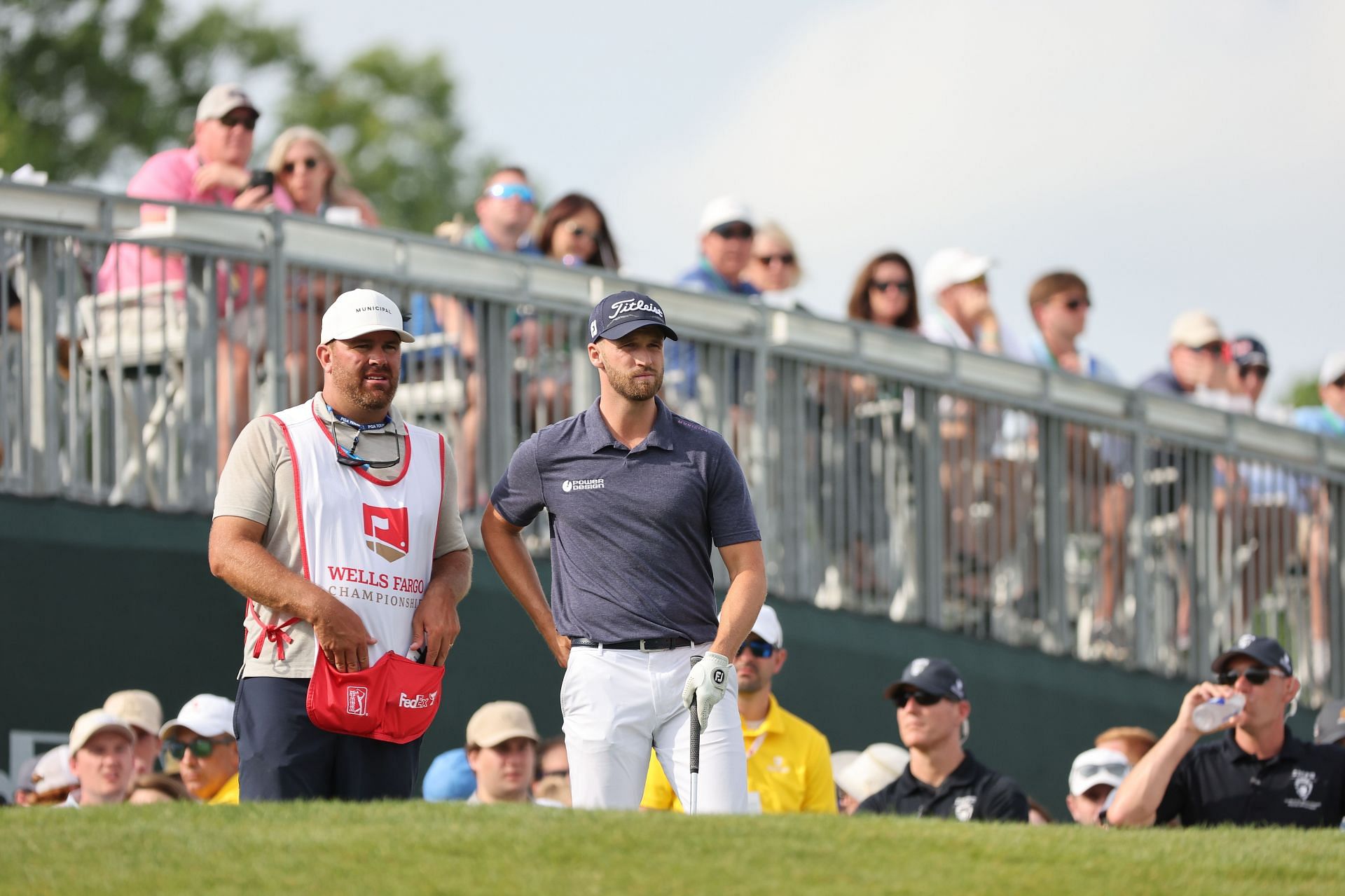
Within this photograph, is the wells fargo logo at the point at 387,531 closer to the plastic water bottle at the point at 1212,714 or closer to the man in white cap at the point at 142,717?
the man in white cap at the point at 142,717

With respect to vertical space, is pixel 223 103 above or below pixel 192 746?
above

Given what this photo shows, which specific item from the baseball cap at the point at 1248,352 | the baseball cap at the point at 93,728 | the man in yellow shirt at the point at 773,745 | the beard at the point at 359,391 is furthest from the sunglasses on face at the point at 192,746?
the baseball cap at the point at 1248,352

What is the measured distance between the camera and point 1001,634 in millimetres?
12188

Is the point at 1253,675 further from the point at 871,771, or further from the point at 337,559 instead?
the point at 337,559

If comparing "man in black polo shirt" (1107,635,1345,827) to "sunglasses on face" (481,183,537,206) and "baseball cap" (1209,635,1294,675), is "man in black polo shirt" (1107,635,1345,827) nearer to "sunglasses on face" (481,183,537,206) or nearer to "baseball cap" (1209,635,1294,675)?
"baseball cap" (1209,635,1294,675)

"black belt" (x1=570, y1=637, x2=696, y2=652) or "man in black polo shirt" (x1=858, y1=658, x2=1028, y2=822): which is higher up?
"black belt" (x1=570, y1=637, x2=696, y2=652)

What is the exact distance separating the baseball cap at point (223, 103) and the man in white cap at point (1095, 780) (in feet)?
17.0

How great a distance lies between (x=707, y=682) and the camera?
22.6ft

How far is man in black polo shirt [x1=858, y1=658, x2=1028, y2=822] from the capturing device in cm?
884

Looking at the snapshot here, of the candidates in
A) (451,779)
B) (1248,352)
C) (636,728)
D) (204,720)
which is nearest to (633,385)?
(636,728)

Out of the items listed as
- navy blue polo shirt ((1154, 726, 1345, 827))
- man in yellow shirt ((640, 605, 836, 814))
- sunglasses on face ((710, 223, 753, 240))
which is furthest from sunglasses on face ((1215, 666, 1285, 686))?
sunglasses on face ((710, 223, 753, 240))

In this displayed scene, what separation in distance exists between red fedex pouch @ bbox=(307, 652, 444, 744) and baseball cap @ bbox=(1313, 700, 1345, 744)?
4947mm

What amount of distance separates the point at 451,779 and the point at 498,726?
61 centimetres

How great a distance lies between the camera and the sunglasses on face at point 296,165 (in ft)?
36.2
